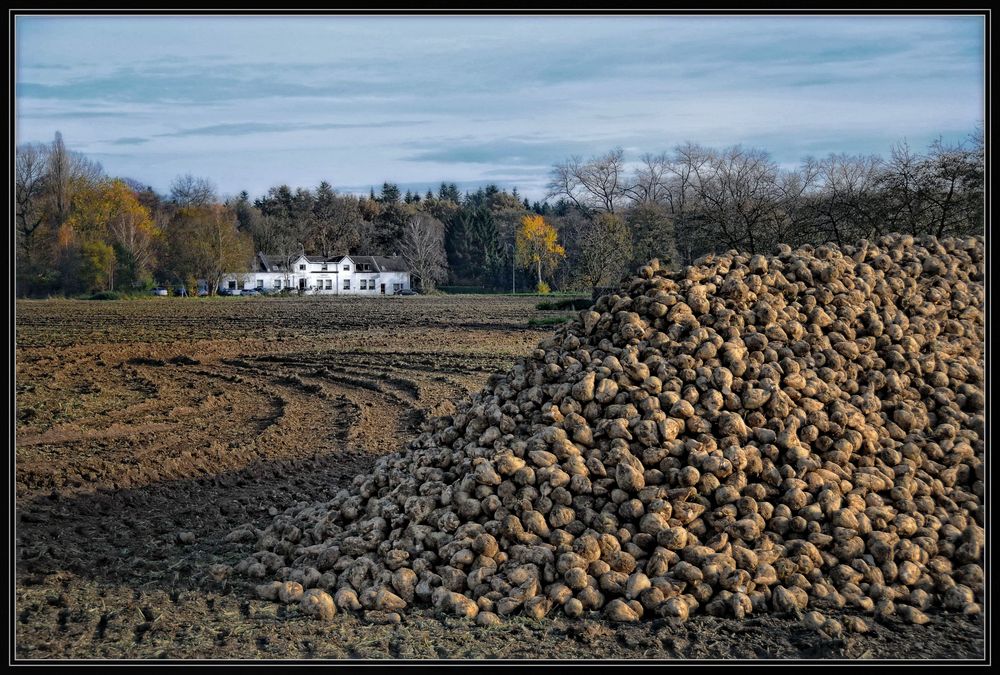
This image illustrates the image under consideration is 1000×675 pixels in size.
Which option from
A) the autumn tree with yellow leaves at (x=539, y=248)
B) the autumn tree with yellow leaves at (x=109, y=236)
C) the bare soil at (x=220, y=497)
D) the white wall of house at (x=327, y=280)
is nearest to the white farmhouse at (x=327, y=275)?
the white wall of house at (x=327, y=280)

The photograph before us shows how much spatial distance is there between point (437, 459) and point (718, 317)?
2.25 metres

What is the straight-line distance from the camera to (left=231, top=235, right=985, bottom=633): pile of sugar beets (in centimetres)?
493

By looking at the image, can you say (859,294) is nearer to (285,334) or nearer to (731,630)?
(731,630)

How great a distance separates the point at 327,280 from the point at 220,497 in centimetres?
4617

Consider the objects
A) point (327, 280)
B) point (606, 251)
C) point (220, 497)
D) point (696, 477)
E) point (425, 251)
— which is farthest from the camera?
point (425, 251)

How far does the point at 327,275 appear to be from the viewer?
53000 mm

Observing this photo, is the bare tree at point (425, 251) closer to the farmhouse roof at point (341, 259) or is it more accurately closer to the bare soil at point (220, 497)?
the farmhouse roof at point (341, 259)

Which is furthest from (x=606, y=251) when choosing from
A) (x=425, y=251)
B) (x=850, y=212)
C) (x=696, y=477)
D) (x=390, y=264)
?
(x=390, y=264)

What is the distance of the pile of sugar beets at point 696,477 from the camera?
493 centimetres

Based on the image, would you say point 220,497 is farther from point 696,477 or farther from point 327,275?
point 327,275

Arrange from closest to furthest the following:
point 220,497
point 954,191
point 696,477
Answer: point 696,477 < point 220,497 < point 954,191

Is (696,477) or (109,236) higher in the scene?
(109,236)

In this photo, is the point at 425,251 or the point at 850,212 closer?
the point at 850,212

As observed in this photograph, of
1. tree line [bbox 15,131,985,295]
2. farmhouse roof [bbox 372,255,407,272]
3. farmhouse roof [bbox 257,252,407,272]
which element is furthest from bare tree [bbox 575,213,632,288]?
farmhouse roof [bbox 372,255,407,272]
